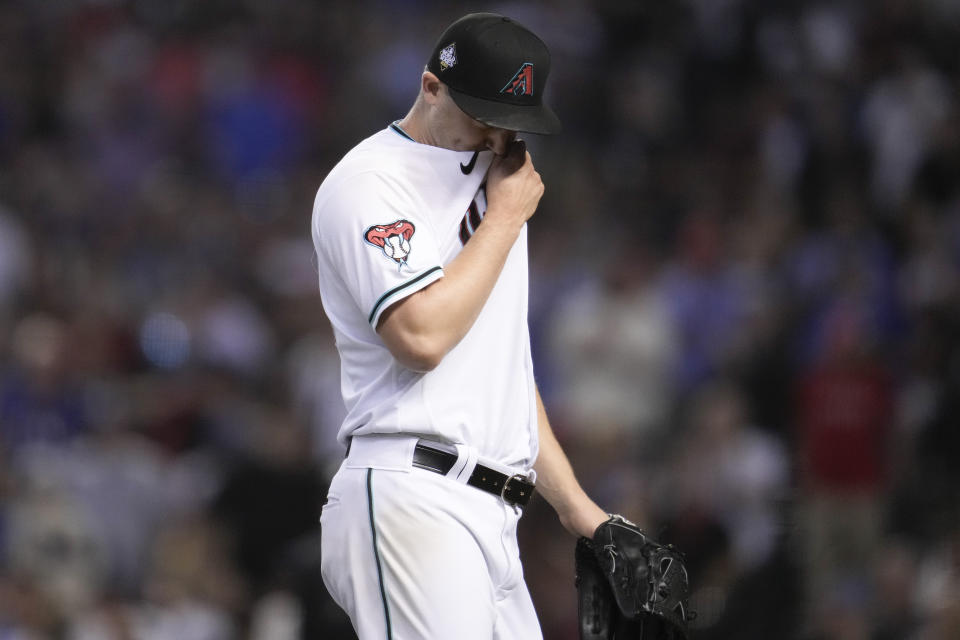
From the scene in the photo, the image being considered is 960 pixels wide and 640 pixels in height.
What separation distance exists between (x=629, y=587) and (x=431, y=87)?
4.06 feet

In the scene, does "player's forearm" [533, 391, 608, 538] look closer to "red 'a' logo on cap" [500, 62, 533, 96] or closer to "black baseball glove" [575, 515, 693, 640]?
"black baseball glove" [575, 515, 693, 640]

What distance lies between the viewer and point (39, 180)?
10586 mm

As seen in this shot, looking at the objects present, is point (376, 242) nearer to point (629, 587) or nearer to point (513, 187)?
point (513, 187)

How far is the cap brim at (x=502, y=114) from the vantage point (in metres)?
3.15

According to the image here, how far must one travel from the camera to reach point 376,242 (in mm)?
3092

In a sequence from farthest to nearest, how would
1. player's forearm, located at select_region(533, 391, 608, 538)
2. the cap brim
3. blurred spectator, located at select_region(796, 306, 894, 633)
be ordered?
blurred spectator, located at select_region(796, 306, 894, 633) → player's forearm, located at select_region(533, 391, 608, 538) → the cap brim

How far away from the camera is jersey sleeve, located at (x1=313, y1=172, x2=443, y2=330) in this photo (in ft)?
10.1

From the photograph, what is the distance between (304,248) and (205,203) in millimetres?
969

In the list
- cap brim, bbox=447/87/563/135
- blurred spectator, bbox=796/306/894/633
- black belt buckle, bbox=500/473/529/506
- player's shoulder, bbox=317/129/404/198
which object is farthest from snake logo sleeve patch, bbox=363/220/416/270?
blurred spectator, bbox=796/306/894/633

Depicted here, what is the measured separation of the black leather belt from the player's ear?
774 mm

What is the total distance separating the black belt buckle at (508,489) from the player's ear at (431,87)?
0.86 metres

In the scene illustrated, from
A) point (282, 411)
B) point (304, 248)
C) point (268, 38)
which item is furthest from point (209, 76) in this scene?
point (282, 411)

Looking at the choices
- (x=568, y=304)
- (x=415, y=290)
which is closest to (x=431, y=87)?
(x=415, y=290)

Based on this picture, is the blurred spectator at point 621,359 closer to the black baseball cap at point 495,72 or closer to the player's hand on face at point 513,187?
the player's hand on face at point 513,187
